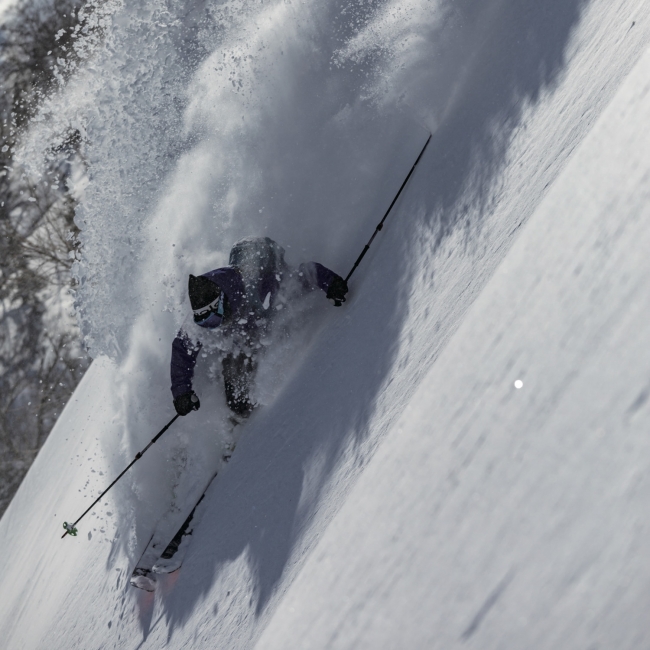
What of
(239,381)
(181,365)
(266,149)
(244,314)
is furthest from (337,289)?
(266,149)

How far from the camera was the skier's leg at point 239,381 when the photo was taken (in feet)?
12.9

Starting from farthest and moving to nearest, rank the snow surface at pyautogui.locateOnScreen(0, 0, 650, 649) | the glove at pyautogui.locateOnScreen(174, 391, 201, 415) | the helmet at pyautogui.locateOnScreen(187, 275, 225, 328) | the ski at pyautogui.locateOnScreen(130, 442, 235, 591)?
the glove at pyautogui.locateOnScreen(174, 391, 201, 415)
the ski at pyautogui.locateOnScreen(130, 442, 235, 591)
the helmet at pyautogui.locateOnScreen(187, 275, 225, 328)
the snow surface at pyautogui.locateOnScreen(0, 0, 650, 649)

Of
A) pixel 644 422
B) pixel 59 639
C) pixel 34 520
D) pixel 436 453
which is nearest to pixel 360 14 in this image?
pixel 436 453

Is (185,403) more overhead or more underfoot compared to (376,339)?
more underfoot

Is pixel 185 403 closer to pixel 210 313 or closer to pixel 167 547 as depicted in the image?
pixel 210 313

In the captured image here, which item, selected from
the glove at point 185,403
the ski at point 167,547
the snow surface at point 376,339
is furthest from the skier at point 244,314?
the ski at point 167,547

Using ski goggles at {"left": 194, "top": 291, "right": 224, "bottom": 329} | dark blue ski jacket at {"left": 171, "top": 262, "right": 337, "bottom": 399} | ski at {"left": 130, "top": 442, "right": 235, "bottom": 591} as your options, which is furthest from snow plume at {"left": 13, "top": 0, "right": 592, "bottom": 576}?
ski goggles at {"left": 194, "top": 291, "right": 224, "bottom": 329}

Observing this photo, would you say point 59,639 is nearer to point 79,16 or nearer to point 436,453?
point 436,453

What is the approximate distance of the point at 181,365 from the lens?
3773 mm

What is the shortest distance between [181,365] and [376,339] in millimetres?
1294

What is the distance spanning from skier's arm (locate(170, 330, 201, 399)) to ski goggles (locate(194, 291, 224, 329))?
30 centimetres

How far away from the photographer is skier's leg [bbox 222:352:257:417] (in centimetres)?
394

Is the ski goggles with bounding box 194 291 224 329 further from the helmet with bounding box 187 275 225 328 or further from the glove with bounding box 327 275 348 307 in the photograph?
the glove with bounding box 327 275 348 307

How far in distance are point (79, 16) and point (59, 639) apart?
37.9 feet
